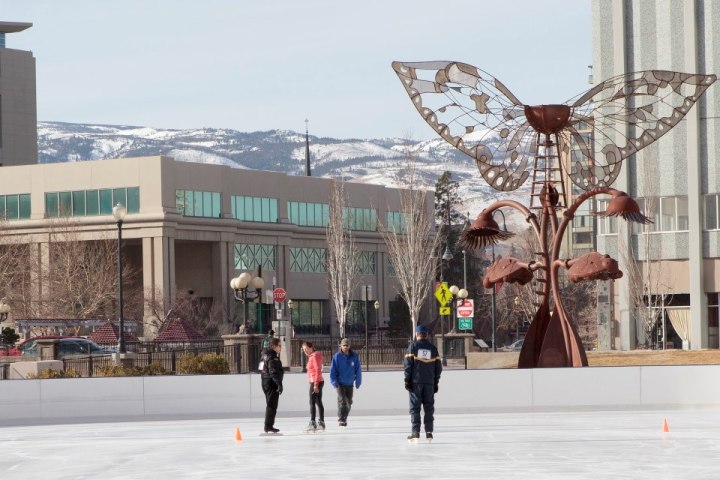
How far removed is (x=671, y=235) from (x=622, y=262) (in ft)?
7.91

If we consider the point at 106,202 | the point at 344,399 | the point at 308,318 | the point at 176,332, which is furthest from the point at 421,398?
the point at 308,318

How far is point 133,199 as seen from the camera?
93438 millimetres

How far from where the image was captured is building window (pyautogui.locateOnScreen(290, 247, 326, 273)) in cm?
10475

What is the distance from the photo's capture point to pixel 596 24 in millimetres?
64438

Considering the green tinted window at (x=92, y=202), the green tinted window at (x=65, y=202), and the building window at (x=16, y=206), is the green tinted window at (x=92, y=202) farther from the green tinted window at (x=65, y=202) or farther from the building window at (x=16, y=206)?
the building window at (x=16, y=206)

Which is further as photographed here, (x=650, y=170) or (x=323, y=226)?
(x=323, y=226)

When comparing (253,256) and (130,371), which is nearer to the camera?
(130,371)

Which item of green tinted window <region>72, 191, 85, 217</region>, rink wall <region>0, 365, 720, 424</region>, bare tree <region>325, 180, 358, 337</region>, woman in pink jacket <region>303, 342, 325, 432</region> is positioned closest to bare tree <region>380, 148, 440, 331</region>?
bare tree <region>325, 180, 358, 337</region>

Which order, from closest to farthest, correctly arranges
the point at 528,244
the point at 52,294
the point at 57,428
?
the point at 57,428 < the point at 52,294 < the point at 528,244

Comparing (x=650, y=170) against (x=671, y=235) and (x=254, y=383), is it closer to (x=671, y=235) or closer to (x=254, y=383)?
(x=671, y=235)

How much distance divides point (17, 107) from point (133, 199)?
102 ft

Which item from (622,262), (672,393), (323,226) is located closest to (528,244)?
(323,226)

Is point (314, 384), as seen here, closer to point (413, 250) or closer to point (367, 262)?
point (413, 250)

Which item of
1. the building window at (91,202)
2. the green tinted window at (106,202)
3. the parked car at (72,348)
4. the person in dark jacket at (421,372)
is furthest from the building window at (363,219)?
the person in dark jacket at (421,372)
